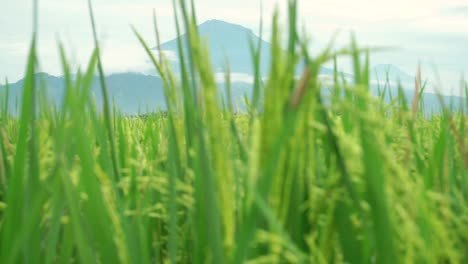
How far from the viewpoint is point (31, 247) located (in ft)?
1.92

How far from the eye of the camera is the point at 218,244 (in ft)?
1.45

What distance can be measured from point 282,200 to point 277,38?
0.46 feet

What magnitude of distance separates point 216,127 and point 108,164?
320 millimetres

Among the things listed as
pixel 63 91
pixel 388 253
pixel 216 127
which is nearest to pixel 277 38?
pixel 216 127

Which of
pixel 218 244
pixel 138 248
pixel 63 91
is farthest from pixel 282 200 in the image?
pixel 63 91

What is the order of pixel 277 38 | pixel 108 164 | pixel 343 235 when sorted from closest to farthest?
pixel 277 38 < pixel 343 235 < pixel 108 164

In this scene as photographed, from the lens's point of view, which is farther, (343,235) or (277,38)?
(343,235)

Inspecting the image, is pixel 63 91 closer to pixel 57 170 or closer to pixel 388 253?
pixel 57 170

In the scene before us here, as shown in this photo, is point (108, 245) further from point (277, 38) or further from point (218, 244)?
point (277, 38)

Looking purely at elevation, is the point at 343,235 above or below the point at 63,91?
below

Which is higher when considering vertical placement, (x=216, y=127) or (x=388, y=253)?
(x=216, y=127)

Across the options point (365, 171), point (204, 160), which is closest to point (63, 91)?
point (204, 160)

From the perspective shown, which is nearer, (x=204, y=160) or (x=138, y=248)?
(x=204, y=160)

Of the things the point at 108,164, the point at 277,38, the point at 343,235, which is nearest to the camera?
the point at 277,38
